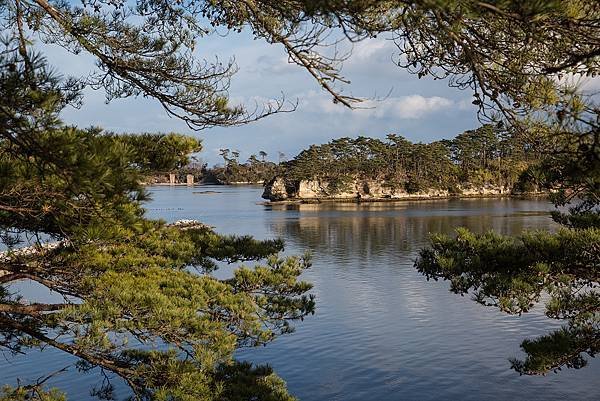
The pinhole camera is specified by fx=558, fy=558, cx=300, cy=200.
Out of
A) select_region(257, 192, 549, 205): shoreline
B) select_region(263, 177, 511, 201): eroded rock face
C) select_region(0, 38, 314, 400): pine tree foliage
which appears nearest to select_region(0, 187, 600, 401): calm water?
select_region(0, 38, 314, 400): pine tree foliage

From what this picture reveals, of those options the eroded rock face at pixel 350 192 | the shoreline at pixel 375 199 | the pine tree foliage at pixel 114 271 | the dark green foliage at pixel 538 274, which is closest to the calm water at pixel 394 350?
the dark green foliage at pixel 538 274

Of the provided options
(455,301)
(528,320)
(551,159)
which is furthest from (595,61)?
(455,301)

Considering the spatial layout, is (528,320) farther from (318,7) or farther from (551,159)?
(318,7)

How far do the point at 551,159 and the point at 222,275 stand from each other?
2062 centimetres

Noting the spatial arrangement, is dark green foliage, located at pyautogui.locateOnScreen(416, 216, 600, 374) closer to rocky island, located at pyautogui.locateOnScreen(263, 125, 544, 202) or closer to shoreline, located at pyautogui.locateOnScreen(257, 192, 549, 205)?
shoreline, located at pyautogui.locateOnScreen(257, 192, 549, 205)

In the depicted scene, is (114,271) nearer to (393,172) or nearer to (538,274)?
(538,274)

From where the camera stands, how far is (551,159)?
3.76 m

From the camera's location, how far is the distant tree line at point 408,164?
81625mm

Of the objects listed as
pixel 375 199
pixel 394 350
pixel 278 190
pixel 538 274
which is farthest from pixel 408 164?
pixel 538 274

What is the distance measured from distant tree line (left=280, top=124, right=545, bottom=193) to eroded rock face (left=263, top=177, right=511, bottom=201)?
0.68 meters

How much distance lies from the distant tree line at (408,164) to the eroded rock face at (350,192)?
0.68 metres

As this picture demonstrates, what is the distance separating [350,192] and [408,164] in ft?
36.6

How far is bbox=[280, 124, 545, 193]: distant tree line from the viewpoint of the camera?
268 ft

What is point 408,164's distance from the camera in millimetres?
86062
